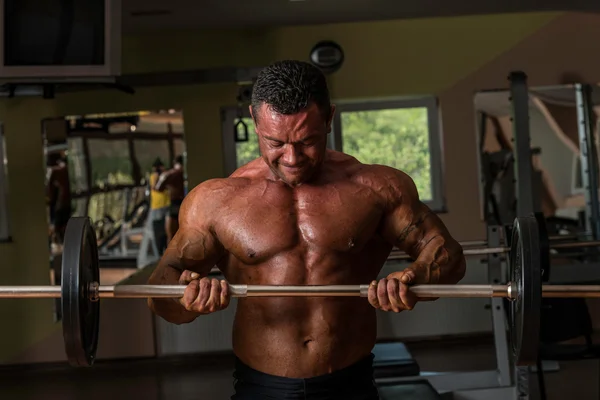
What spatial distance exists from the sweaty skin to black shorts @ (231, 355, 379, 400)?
0.02 m

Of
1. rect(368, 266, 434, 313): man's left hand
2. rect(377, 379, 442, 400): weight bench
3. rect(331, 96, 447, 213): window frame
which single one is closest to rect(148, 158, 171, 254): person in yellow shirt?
rect(331, 96, 447, 213): window frame

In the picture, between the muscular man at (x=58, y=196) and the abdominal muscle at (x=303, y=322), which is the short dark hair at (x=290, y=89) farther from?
A: the muscular man at (x=58, y=196)

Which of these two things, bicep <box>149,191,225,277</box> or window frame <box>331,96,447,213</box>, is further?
window frame <box>331,96,447,213</box>

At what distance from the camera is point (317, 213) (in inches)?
69.0

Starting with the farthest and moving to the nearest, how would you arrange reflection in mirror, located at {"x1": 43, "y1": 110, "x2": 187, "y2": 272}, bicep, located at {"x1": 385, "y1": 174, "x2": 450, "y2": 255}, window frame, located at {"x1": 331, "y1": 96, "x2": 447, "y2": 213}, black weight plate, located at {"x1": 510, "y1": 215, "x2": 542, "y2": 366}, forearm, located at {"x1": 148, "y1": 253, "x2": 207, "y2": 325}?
window frame, located at {"x1": 331, "y1": 96, "x2": 447, "y2": 213} → reflection in mirror, located at {"x1": 43, "y1": 110, "x2": 187, "y2": 272} → bicep, located at {"x1": 385, "y1": 174, "x2": 450, "y2": 255} → forearm, located at {"x1": 148, "y1": 253, "x2": 207, "y2": 325} → black weight plate, located at {"x1": 510, "y1": 215, "x2": 542, "y2": 366}

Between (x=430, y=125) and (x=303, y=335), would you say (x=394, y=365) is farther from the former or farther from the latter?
(x=430, y=125)

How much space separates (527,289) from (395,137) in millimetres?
3900

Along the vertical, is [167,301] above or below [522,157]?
below

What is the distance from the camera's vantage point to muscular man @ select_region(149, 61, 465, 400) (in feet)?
5.63

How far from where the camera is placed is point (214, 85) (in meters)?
5.36

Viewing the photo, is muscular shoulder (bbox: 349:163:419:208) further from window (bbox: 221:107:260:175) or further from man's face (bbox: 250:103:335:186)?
window (bbox: 221:107:260:175)

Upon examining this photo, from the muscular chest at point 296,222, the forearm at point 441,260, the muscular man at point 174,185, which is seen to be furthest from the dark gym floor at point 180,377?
the muscular chest at point 296,222

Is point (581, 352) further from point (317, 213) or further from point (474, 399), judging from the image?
point (317, 213)

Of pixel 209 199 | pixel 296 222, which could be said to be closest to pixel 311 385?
pixel 296 222
